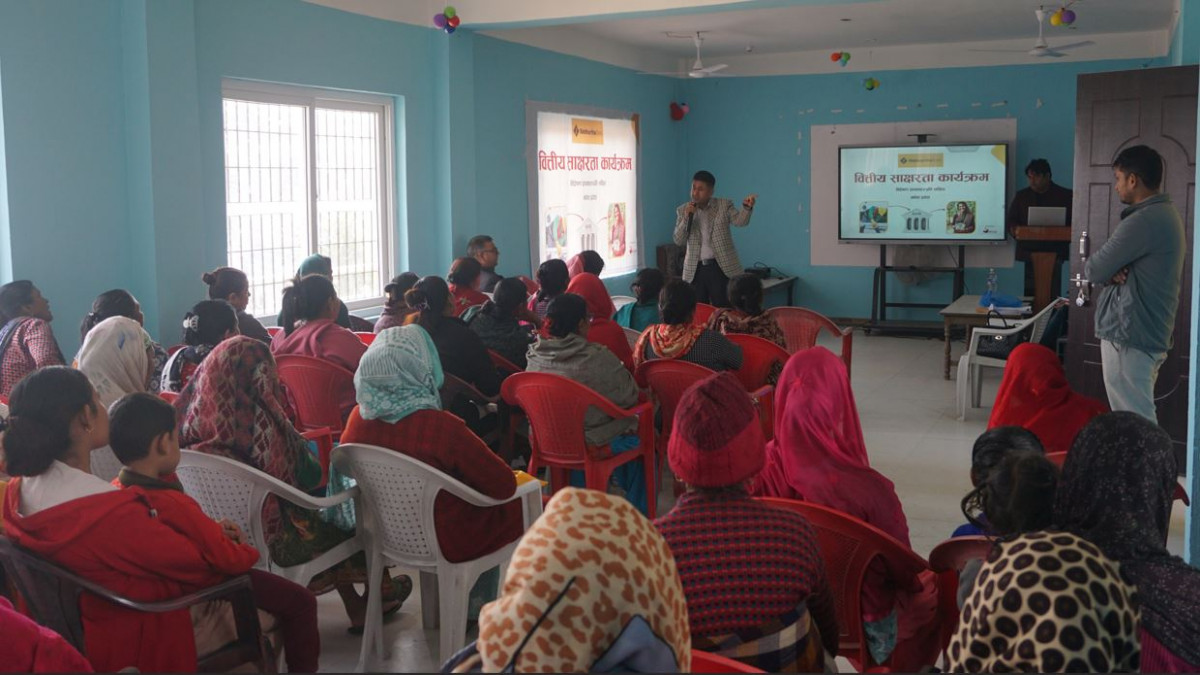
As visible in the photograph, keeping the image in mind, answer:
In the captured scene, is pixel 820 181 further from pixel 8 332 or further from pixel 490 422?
pixel 8 332

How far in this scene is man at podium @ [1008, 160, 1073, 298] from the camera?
990 centimetres

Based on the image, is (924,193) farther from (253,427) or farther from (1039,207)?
(253,427)

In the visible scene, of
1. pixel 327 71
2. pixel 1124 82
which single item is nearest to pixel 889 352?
pixel 1124 82

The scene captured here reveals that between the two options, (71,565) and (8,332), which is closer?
(71,565)

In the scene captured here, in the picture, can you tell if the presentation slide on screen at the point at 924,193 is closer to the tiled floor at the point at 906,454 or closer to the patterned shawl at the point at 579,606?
the tiled floor at the point at 906,454

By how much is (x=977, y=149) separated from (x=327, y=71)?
6.91 m

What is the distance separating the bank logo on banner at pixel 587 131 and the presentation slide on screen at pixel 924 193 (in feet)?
9.15

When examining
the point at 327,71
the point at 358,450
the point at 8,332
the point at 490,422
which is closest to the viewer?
the point at 358,450

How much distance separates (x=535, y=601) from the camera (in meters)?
1.35

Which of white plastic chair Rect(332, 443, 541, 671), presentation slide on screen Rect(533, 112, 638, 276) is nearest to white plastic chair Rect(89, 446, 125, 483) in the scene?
white plastic chair Rect(332, 443, 541, 671)

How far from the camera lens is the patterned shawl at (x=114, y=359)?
3.66 m

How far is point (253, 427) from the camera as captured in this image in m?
3.07

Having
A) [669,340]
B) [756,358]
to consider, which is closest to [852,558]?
[669,340]

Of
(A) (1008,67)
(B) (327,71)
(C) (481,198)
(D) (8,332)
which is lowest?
(D) (8,332)
